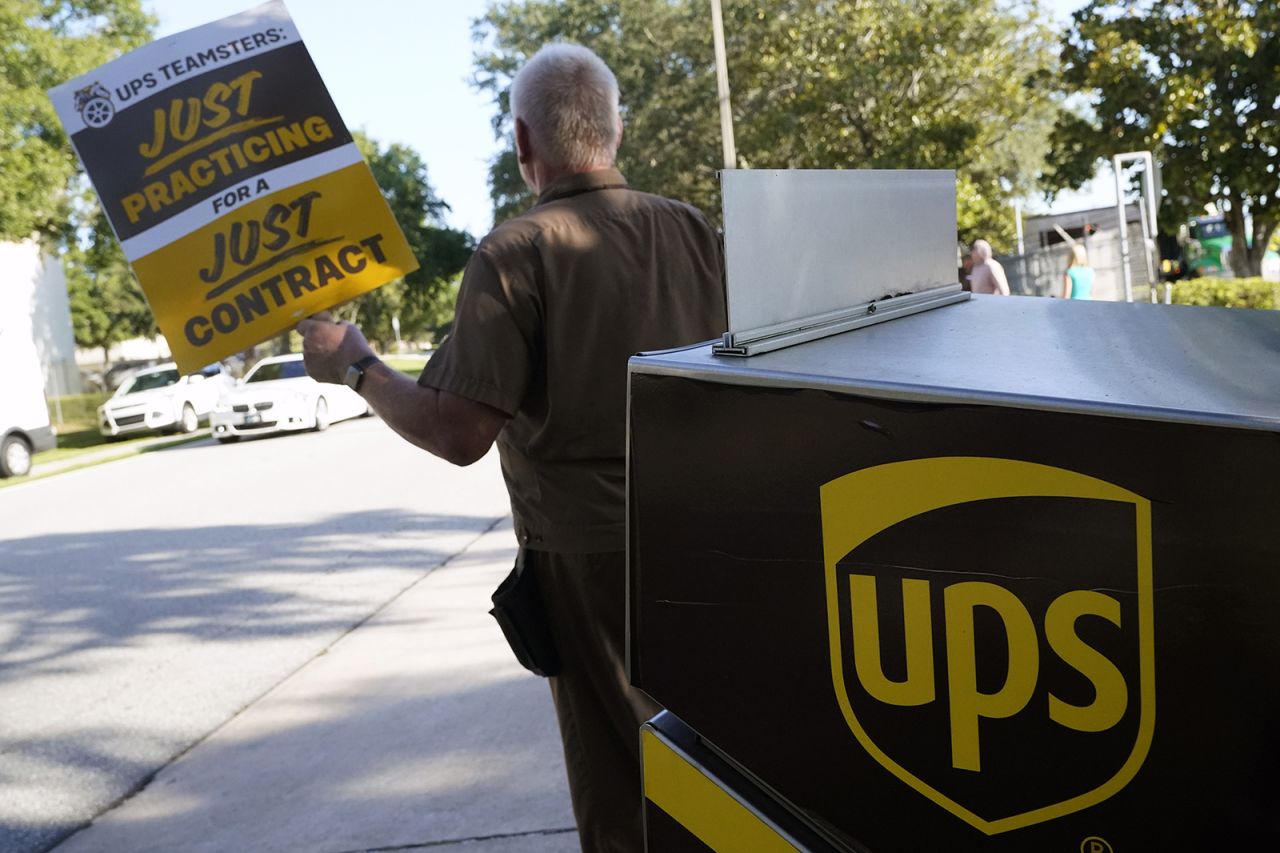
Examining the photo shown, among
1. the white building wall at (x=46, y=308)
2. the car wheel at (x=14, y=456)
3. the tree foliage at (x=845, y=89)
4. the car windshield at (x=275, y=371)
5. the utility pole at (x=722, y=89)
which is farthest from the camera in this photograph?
the white building wall at (x=46, y=308)

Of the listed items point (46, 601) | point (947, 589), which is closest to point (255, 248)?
point (947, 589)

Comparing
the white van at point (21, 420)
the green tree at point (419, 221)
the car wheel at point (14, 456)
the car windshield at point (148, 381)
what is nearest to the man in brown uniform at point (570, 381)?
the car wheel at point (14, 456)

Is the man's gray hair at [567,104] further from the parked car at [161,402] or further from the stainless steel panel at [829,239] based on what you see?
the parked car at [161,402]

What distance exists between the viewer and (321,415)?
71.1 ft

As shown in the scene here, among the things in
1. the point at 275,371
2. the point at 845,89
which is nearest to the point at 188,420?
the point at 275,371

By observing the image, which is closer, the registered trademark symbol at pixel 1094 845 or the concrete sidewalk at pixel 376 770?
the registered trademark symbol at pixel 1094 845

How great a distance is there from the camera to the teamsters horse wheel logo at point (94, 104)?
8.38 feet

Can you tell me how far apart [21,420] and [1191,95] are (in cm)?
1781

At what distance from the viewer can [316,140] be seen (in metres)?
2.67

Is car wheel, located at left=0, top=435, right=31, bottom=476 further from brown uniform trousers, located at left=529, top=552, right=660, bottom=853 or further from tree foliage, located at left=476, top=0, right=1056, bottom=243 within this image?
brown uniform trousers, located at left=529, top=552, right=660, bottom=853

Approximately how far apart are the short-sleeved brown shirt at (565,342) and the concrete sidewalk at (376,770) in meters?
1.45

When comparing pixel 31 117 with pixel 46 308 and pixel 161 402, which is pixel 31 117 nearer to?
pixel 161 402

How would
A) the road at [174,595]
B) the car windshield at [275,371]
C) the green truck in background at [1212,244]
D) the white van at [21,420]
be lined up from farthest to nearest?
the green truck in background at [1212,244], the car windshield at [275,371], the white van at [21,420], the road at [174,595]

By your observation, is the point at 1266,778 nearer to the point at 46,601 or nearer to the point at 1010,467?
the point at 1010,467
